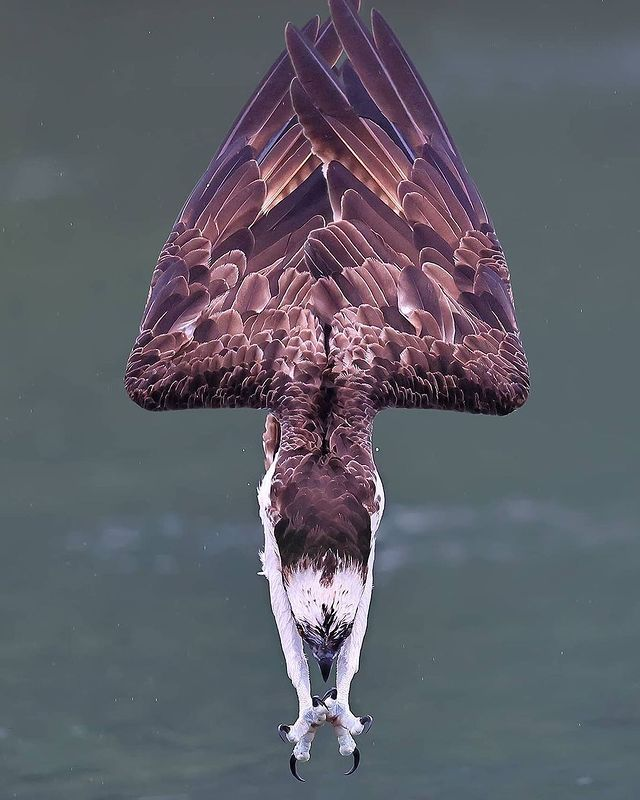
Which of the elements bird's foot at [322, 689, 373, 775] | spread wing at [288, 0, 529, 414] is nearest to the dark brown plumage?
spread wing at [288, 0, 529, 414]

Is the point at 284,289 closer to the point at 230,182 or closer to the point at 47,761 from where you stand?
the point at 230,182

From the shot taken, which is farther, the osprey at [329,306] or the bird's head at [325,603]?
the osprey at [329,306]

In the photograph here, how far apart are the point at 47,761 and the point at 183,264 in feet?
14.9

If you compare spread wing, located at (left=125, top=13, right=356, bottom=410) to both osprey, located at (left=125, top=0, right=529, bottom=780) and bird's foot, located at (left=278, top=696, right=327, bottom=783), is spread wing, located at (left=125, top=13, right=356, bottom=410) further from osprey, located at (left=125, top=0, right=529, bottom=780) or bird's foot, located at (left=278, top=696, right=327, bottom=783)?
bird's foot, located at (left=278, top=696, right=327, bottom=783)

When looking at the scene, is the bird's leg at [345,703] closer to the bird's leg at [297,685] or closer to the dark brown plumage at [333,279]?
the bird's leg at [297,685]

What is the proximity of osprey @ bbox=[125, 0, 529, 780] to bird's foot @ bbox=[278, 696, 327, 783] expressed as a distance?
0.04ft

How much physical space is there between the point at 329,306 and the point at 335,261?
1.14ft

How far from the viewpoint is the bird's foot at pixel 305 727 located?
12.5 m

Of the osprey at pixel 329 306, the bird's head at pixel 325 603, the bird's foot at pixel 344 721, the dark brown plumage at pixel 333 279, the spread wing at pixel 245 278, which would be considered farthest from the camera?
the spread wing at pixel 245 278

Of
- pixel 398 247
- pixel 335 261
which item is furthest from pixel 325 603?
pixel 398 247

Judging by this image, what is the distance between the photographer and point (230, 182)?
14062 mm

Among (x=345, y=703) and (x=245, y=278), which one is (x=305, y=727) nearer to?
(x=345, y=703)

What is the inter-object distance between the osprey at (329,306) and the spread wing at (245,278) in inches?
0.5

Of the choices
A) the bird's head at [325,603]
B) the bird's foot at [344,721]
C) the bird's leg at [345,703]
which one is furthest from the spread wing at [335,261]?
the bird's foot at [344,721]
